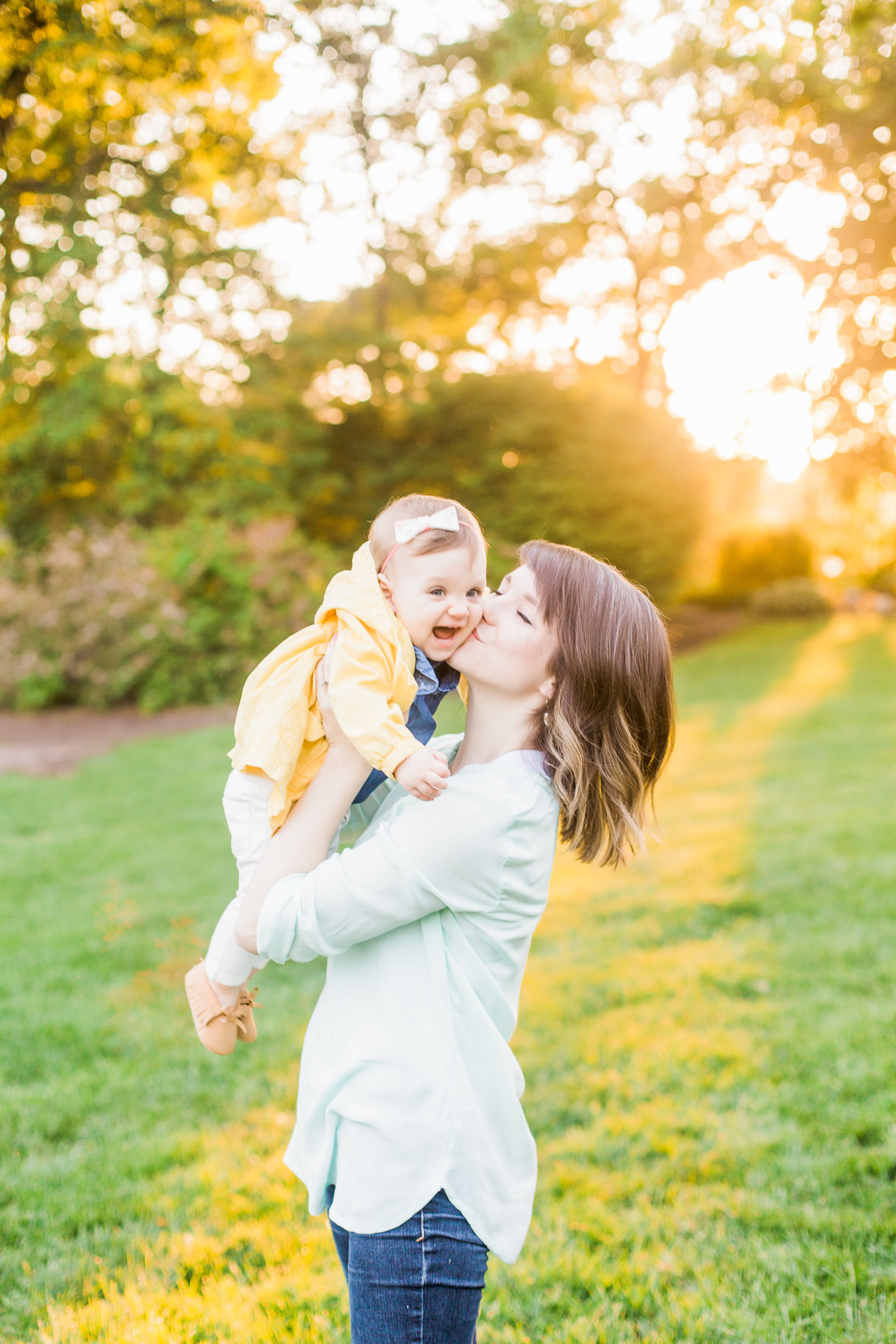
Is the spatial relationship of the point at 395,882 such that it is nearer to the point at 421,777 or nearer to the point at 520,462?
the point at 421,777

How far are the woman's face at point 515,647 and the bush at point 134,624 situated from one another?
10221 mm

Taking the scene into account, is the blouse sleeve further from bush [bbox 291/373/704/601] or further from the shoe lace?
bush [bbox 291/373/704/601]

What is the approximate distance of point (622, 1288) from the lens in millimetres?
2678

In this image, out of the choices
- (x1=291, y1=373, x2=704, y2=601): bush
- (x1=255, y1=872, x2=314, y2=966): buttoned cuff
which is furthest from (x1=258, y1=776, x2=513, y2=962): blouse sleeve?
(x1=291, y1=373, x2=704, y2=601): bush

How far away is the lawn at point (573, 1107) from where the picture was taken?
2613mm

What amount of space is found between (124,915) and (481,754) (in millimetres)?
4210

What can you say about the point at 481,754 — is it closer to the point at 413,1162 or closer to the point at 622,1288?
the point at 413,1162

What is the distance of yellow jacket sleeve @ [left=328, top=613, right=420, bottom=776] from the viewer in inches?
67.9

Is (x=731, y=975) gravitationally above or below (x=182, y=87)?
below

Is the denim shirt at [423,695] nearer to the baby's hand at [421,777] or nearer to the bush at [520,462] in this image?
the baby's hand at [421,777]

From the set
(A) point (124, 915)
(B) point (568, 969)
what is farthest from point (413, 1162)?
(A) point (124, 915)

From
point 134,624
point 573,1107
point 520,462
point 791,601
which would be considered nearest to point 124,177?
point 134,624

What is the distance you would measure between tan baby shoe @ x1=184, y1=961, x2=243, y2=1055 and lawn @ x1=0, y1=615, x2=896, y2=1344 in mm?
1023

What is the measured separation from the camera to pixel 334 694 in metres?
1.80
